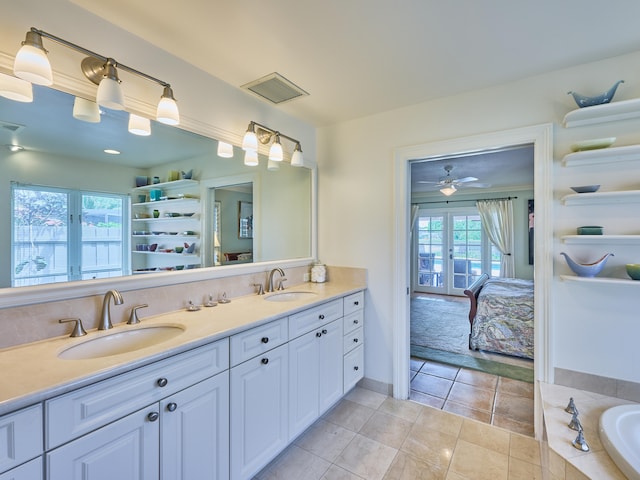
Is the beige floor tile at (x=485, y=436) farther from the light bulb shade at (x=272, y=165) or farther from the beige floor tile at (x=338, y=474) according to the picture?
the light bulb shade at (x=272, y=165)

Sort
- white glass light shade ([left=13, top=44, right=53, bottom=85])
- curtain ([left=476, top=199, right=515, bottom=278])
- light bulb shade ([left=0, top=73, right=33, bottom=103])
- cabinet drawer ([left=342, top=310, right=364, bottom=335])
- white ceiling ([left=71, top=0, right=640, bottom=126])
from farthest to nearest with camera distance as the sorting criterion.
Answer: curtain ([left=476, top=199, right=515, bottom=278])
cabinet drawer ([left=342, top=310, right=364, bottom=335])
white ceiling ([left=71, top=0, right=640, bottom=126])
light bulb shade ([left=0, top=73, right=33, bottom=103])
white glass light shade ([left=13, top=44, right=53, bottom=85])

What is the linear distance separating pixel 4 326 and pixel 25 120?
0.84 metres

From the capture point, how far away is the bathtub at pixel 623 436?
1188 mm

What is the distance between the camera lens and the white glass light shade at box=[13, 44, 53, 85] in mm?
1065

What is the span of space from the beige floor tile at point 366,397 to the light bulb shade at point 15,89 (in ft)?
8.89

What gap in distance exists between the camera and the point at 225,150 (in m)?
2.11

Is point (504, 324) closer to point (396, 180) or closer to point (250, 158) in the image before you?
point (396, 180)

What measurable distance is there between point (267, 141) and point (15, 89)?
140cm

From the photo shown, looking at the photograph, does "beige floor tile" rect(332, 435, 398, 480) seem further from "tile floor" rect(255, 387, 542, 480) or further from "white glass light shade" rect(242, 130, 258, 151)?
"white glass light shade" rect(242, 130, 258, 151)

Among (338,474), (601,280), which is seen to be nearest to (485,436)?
(338,474)

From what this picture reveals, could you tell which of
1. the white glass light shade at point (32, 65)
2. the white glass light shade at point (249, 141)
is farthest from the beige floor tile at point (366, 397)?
the white glass light shade at point (32, 65)

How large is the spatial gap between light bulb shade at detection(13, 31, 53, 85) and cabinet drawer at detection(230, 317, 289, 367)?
127 cm

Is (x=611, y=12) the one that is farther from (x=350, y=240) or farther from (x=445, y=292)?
(x=445, y=292)

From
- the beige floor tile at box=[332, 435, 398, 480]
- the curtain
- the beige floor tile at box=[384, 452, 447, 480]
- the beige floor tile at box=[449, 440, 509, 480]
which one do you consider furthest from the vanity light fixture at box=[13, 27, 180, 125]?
the curtain
